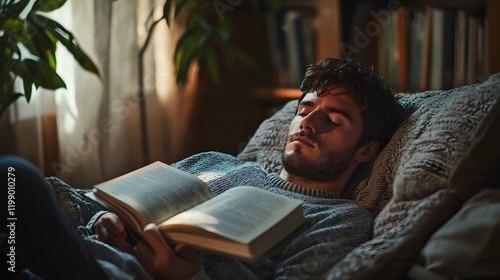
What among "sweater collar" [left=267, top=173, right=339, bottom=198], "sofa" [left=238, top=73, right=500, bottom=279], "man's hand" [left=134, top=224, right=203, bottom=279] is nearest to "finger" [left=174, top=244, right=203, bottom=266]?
"man's hand" [left=134, top=224, right=203, bottom=279]

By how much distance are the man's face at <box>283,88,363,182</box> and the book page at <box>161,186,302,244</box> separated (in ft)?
0.79

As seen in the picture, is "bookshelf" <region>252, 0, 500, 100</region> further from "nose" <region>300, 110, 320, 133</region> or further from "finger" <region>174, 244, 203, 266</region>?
"finger" <region>174, 244, 203, 266</region>

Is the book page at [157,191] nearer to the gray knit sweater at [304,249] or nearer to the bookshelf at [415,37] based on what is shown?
the gray knit sweater at [304,249]

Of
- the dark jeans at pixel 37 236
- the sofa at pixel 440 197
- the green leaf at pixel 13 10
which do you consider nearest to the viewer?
the sofa at pixel 440 197

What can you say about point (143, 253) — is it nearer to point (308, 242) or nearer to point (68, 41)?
point (308, 242)

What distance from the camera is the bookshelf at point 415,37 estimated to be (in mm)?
2240

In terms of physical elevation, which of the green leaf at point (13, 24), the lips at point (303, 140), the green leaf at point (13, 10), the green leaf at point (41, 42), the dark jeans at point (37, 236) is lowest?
the dark jeans at point (37, 236)

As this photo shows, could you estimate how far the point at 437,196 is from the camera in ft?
3.95

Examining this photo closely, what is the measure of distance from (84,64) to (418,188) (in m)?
1.03

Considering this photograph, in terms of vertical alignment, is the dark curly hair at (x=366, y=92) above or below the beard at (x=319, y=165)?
above

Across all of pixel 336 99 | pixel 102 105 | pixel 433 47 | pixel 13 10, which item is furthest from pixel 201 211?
pixel 433 47

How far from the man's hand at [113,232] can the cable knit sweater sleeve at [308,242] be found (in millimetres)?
179

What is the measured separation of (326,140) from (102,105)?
1.14m

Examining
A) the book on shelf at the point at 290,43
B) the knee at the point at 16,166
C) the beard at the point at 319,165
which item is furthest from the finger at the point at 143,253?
the book on shelf at the point at 290,43
